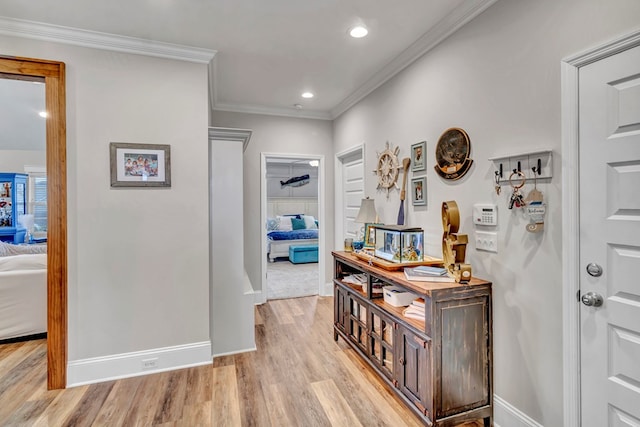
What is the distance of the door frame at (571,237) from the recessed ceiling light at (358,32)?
4.41 feet

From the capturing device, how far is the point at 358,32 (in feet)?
7.85

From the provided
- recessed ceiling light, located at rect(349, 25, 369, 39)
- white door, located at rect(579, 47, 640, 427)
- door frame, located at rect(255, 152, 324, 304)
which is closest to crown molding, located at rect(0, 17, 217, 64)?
recessed ceiling light, located at rect(349, 25, 369, 39)

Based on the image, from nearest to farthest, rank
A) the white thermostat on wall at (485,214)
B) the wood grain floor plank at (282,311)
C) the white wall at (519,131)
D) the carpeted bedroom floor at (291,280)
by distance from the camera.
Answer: the white wall at (519,131)
the white thermostat on wall at (485,214)
the wood grain floor plank at (282,311)
the carpeted bedroom floor at (291,280)

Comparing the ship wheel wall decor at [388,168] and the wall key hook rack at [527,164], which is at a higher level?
the ship wheel wall decor at [388,168]

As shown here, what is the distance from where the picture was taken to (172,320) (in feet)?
8.52

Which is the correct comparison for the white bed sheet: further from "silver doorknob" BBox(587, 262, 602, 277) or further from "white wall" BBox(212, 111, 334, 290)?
"silver doorknob" BBox(587, 262, 602, 277)

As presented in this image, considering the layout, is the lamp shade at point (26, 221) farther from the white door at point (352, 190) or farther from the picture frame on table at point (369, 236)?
the picture frame on table at point (369, 236)

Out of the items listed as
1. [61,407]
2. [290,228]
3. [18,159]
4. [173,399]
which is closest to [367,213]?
[173,399]

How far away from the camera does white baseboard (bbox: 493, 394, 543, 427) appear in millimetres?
1754

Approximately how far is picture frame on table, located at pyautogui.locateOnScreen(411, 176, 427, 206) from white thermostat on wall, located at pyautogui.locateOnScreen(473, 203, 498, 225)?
1.86 feet

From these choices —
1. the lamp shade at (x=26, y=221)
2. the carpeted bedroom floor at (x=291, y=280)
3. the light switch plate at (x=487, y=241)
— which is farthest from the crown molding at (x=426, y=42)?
the lamp shade at (x=26, y=221)

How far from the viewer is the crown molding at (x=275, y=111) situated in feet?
13.4

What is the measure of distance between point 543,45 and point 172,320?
3.10m

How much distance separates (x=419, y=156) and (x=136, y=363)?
283 cm
